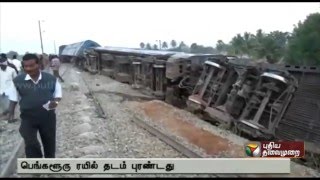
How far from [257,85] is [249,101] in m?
0.38

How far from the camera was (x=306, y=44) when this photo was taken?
965 inches

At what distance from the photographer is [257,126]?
8.09 meters

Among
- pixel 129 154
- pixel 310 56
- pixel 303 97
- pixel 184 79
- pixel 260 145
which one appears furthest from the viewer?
pixel 310 56

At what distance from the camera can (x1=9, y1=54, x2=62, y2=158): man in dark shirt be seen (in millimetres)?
4211

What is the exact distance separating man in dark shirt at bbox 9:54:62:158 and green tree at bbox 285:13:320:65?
20.5m

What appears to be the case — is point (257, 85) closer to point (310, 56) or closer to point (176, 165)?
point (176, 165)

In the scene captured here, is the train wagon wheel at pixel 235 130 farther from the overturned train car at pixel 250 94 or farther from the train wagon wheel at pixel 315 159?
the train wagon wheel at pixel 315 159

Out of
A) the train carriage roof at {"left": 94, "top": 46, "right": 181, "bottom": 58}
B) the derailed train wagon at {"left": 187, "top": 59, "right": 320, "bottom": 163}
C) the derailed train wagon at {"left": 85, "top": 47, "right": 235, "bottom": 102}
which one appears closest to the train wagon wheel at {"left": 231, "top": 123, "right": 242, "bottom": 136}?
the derailed train wagon at {"left": 187, "top": 59, "right": 320, "bottom": 163}

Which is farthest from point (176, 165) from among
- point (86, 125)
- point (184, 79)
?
point (184, 79)

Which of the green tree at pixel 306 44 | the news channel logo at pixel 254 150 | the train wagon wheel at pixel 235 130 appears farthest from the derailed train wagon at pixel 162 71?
the green tree at pixel 306 44

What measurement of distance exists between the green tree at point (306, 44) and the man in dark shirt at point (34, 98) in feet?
67.3

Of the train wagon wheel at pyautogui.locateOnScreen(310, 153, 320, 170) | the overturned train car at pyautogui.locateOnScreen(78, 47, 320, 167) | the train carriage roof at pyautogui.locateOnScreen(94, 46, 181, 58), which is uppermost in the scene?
the train carriage roof at pyautogui.locateOnScreen(94, 46, 181, 58)

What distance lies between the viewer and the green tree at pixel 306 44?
23634 mm

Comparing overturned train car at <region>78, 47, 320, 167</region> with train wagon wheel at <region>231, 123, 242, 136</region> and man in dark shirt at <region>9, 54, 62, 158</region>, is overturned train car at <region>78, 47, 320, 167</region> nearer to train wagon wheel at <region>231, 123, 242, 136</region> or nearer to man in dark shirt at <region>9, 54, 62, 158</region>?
train wagon wheel at <region>231, 123, 242, 136</region>
